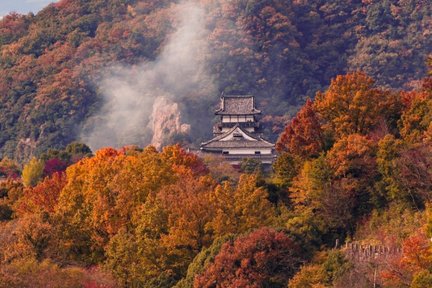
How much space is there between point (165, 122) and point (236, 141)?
2489cm

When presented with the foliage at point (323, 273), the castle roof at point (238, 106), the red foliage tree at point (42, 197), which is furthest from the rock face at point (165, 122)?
the foliage at point (323, 273)

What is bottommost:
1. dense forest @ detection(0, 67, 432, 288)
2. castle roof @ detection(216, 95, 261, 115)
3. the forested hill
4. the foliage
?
the foliage

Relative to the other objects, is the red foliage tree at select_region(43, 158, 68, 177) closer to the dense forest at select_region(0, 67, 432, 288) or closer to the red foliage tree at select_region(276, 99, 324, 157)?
the dense forest at select_region(0, 67, 432, 288)

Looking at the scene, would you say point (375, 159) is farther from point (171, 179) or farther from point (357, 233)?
point (171, 179)

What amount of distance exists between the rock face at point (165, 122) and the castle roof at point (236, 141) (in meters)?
19.3

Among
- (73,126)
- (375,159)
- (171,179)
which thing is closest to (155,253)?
(171,179)

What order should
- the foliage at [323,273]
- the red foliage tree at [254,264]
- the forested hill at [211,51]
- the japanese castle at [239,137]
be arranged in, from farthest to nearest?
the forested hill at [211,51] < the japanese castle at [239,137] < the red foliage tree at [254,264] < the foliage at [323,273]

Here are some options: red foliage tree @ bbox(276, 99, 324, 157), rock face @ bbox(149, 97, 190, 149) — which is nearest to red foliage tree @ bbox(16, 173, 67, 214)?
red foliage tree @ bbox(276, 99, 324, 157)

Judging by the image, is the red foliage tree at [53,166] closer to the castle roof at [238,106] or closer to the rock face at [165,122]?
the castle roof at [238,106]

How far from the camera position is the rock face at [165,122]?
84000 millimetres

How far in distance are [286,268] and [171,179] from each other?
28.9 ft

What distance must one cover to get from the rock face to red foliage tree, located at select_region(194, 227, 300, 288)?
4818 centimetres

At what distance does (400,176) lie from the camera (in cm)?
3712

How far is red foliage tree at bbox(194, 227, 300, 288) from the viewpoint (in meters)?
33.3
